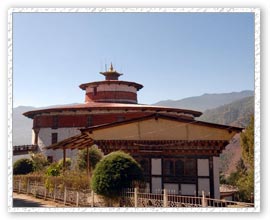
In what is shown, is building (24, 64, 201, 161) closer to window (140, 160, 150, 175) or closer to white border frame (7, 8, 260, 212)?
window (140, 160, 150, 175)

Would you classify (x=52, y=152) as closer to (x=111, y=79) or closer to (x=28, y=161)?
(x=28, y=161)

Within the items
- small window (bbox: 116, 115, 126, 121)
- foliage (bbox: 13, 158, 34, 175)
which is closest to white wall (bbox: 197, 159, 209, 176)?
foliage (bbox: 13, 158, 34, 175)

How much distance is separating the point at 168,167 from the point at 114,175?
2530mm

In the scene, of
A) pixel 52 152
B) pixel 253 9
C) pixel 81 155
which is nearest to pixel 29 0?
pixel 253 9

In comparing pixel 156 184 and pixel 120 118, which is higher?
pixel 120 118

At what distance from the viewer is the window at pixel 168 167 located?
37.0 feet

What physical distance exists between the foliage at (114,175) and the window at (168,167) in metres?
1.84

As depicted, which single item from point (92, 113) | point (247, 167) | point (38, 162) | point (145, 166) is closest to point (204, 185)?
point (247, 167)

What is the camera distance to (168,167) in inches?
446

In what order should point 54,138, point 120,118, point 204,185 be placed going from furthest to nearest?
point 54,138 → point 120,118 → point 204,185

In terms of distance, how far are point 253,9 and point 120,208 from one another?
591 cm

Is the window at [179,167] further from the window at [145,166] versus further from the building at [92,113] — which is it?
the building at [92,113]

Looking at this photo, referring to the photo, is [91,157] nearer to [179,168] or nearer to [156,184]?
[156,184]

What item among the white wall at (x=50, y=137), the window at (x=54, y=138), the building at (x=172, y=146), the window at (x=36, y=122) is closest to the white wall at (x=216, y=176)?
the building at (x=172, y=146)
